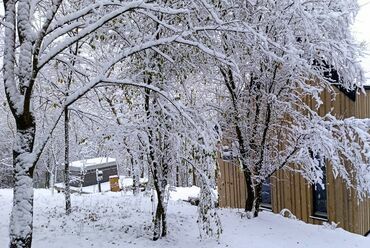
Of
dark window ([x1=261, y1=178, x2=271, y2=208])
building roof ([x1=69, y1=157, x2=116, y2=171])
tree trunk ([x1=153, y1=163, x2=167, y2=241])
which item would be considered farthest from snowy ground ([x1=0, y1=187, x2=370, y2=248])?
building roof ([x1=69, y1=157, x2=116, y2=171])

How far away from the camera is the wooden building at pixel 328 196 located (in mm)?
10852

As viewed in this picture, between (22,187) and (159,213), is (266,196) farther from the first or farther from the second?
(22,187)

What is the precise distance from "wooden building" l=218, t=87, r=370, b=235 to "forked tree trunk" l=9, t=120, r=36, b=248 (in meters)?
6.36

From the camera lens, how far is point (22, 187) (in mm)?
5156

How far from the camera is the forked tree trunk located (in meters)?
5.07

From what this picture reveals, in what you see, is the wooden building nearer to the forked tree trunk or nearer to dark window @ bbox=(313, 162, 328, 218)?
dark window @ bbox=(313, 162, 328, 218)

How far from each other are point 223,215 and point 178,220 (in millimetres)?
1461

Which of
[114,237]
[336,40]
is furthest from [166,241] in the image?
[336,40]

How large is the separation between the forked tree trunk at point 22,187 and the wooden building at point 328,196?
6.36 meters


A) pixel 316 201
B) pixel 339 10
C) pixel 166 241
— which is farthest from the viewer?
pixel 316 201

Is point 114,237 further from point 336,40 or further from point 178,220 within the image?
point 336,40

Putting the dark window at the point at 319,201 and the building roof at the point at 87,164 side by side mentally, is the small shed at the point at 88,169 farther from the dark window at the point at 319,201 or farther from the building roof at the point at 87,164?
the dark window at the point at 319,201

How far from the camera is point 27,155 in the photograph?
521cm

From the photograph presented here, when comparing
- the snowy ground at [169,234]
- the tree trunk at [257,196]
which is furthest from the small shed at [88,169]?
the tree trunk at [257,196]
